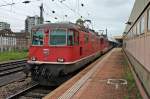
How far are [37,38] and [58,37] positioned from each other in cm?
116

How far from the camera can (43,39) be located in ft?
47.8

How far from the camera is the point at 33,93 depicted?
12.1 m

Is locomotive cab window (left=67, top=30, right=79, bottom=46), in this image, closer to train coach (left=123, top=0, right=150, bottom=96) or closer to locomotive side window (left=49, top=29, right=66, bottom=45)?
locomotive side window (left=49, top=29, right=66, bottom=45)

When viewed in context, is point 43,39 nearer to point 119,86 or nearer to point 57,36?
point 57,36

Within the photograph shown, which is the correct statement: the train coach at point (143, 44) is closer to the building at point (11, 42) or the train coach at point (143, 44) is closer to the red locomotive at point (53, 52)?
the red locomotive at point (53, 52)

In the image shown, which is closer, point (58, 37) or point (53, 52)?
point (53, 52)

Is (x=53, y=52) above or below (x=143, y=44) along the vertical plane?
below

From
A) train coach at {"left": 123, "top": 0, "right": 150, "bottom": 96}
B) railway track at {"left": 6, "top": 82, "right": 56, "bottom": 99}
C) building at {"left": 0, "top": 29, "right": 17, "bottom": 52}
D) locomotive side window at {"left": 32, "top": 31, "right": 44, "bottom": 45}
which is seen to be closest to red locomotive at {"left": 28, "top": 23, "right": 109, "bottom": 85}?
locomotive side window at {"left": 32, "top": 31, "right": 44, "bottom": 45}

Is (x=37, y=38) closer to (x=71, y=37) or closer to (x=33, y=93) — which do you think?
(x=71, y=37)

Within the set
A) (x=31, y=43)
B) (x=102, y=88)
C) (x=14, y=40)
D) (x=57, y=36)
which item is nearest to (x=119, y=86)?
(x=102, y=88)

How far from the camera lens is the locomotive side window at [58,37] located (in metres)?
14.2

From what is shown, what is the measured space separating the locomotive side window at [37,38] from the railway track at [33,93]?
209 centimetres

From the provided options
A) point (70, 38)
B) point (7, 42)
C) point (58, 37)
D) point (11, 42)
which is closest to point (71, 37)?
point (70, 38)

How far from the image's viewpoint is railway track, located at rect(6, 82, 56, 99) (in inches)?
440
